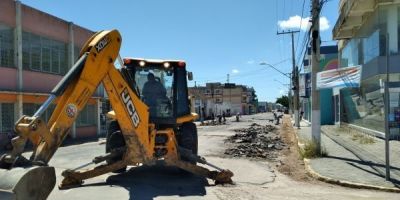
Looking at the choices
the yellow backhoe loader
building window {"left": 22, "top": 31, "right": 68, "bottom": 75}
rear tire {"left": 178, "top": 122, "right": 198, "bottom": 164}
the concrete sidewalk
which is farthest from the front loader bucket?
building window {"left": 22, "top": 31, "right": 68, "bottom": 75}

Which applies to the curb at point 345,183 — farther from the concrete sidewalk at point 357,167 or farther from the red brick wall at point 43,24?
the red brick wall at point 43,24

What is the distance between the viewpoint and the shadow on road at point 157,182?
10084 mm

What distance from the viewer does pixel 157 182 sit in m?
11.3

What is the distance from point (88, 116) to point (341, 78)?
1920 centimetres

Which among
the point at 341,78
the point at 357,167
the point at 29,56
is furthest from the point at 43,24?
the point at 357,167

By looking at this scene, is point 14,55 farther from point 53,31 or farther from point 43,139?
point 43,139

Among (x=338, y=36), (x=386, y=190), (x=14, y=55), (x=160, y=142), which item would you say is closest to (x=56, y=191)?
(x=160, y=142)

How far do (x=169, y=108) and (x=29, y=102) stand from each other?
57.1 ft

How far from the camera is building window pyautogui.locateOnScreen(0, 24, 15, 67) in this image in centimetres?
2497

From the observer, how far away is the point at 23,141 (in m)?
6.66

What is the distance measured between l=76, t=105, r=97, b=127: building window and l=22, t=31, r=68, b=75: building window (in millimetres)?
3627

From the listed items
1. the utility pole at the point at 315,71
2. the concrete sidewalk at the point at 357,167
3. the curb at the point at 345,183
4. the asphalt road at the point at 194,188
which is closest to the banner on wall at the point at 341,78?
the concrete sidewalk at the point at 357,167

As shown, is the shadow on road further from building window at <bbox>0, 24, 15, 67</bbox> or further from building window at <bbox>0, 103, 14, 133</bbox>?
building window at <bbox>0, 24, 15, 67</bbox>

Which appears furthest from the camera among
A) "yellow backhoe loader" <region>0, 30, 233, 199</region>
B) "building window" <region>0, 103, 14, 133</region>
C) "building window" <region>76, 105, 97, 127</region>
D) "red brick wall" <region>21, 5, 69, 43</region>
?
"building window" <region>76, 105, 97, 127</region>
